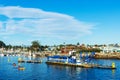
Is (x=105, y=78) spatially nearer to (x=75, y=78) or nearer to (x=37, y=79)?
(x=75, y=78)

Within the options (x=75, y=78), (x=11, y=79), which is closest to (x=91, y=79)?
(x=75, y=78)

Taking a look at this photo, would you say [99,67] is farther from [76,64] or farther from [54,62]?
[54,62]

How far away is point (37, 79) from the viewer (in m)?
100

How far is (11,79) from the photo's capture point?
329ft

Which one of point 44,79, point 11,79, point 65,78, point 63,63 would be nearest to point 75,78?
point 65,78

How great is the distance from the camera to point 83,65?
149m

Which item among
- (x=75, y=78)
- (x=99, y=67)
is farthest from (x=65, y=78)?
(x=99, y=67)

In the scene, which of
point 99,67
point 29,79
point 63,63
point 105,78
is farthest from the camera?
point 63,63

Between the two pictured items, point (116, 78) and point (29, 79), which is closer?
point (29, 79)

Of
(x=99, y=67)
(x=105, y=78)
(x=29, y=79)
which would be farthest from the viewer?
(x=99, y=67)

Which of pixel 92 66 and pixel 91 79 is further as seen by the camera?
pixel 92 66

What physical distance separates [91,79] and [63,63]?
5828 cm

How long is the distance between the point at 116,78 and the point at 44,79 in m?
28.6

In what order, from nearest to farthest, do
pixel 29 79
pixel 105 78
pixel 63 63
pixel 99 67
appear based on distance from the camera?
pixel 29 79, pixel 105 78, pixel 99 67, pixel 63 63
